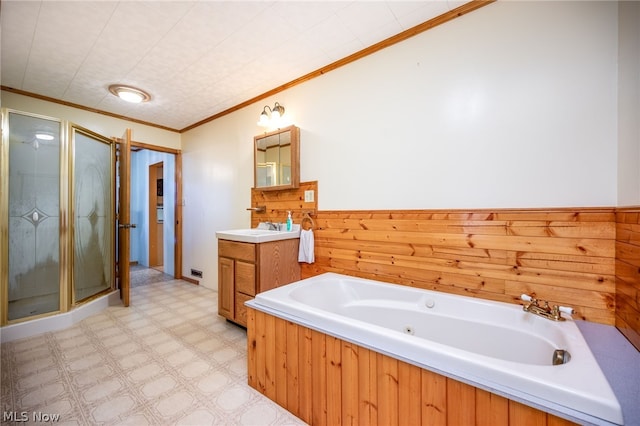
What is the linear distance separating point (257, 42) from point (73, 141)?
7.09 feet

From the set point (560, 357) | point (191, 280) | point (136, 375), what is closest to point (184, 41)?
point (136, 375)

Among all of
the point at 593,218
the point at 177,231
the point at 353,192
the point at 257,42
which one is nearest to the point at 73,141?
the point at 177,231

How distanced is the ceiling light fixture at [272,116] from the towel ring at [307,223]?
3.52ft

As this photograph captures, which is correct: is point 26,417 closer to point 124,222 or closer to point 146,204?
point 124,222

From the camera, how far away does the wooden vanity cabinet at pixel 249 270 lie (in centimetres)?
215

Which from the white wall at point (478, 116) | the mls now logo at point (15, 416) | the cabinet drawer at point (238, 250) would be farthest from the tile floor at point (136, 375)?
the white wall at point (478, 116)

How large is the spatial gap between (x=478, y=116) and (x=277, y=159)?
179 centimetres

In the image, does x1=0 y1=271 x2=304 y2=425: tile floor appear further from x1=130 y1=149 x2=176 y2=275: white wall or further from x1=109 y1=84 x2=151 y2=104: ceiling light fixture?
x1=109 y1=84 x2=151 y2=104: ceiling light fixture

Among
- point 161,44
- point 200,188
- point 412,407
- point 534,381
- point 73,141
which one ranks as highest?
point 161,44

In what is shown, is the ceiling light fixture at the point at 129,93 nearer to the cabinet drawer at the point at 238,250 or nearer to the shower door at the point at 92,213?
the shower door at the point at 92,213

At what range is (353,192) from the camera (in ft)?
7.18

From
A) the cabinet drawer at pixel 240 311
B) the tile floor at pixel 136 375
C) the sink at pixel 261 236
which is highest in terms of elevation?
the sink at pixel 261 236

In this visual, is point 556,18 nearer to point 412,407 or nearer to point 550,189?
point 550,189

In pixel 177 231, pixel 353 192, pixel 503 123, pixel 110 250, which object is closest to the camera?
pixel 503 123
